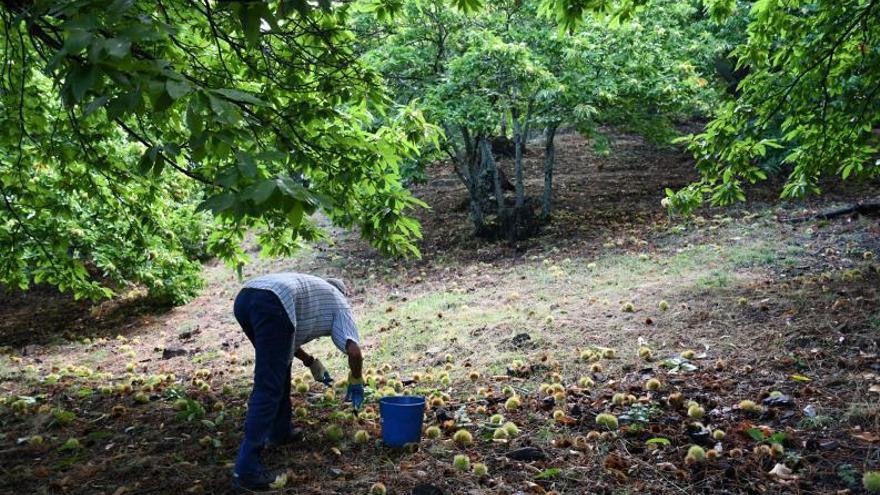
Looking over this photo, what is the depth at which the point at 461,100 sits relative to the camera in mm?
10023

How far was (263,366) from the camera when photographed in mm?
3566

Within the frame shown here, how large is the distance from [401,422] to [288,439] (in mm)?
873

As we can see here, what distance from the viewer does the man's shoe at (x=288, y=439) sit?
13.5 ft

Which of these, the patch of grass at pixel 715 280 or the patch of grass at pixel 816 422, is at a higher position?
the patch of grass at pixel 715 280

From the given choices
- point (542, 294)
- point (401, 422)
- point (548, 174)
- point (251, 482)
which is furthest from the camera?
point (548, 174)

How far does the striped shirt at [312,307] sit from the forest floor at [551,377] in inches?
29.8

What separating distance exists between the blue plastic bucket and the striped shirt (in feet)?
1.53

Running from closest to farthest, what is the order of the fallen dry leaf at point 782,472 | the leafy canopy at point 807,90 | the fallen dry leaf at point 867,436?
the fallen dry leaf at point 782,472
the fallen dry leaf at point 867,436
the leafy canopy at point 807,90

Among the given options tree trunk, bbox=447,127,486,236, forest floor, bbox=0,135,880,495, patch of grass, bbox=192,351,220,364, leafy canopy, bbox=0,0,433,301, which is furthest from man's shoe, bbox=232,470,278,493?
tree trunk, bbox=447,127,486,236

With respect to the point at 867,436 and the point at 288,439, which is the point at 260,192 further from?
the point at 867,436

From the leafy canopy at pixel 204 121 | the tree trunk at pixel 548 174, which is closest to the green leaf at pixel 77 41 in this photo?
the leafy canopy at pixel 204 121

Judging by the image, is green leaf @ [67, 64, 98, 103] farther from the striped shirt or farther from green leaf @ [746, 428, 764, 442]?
green leaf @ [746, 428, 764, 442]

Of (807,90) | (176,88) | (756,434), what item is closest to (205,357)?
(756,434)

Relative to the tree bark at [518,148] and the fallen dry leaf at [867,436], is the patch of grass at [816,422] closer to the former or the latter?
the fallen dry leaf at [867,436]
